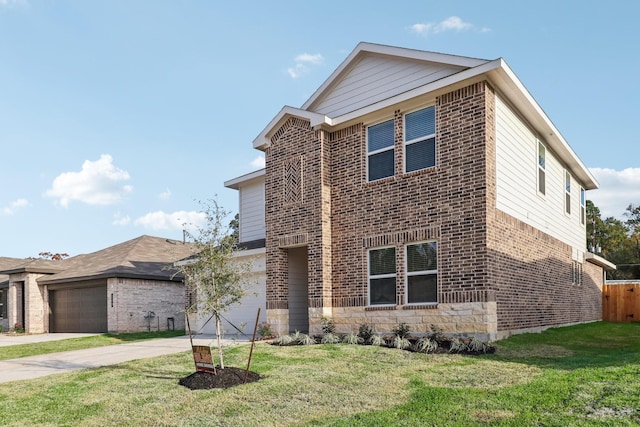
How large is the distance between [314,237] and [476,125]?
17.6ft

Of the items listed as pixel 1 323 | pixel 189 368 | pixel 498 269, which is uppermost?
pixel 498 269

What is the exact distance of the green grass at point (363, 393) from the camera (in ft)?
19.7

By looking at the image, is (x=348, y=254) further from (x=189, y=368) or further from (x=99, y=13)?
(x=99, y=13)

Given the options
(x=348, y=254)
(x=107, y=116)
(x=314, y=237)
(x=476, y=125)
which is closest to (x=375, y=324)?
(x=348, y=254)

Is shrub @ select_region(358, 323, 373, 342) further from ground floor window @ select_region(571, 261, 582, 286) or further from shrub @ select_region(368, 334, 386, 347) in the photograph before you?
ground floor window @ select_region(571, 261, 582, 286)

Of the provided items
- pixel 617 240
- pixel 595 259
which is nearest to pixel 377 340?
pixel 595 259

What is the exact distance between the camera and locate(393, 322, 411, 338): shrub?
1227cm

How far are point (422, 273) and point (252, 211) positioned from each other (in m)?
9.20

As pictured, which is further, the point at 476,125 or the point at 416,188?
the point at 416,188

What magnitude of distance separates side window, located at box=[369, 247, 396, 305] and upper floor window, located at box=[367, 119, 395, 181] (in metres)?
2.09

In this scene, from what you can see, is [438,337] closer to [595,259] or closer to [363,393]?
[363,393]

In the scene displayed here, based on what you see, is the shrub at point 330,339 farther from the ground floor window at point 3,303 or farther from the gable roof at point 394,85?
the ground floor window at point 3,303

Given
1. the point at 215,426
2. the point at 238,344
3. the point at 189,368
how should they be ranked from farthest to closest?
1. the point at 238,344
2. the point at 189,368
3. the point at 215,426

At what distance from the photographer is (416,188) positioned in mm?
12945
